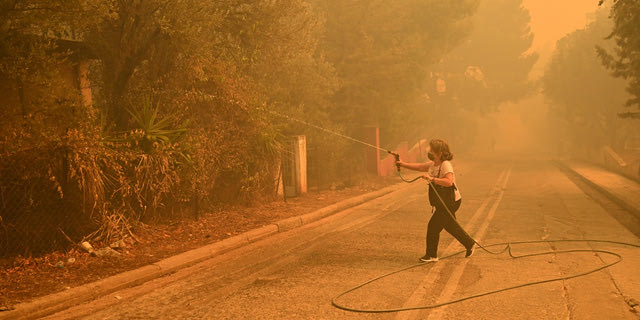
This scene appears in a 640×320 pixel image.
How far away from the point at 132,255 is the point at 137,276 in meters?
0.97

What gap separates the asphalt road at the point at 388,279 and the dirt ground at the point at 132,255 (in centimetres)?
56

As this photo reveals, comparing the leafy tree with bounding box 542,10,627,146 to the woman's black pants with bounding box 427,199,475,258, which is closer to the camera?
the woman's black pants with bounding box 427,199,475,258

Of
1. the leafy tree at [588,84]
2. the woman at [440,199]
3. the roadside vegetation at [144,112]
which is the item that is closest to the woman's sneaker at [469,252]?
the woman at [440,199]

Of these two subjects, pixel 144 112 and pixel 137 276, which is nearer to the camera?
pixel 137 276

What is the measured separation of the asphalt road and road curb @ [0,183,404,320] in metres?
0.14

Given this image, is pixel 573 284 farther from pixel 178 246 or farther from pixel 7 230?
pixel 7 230

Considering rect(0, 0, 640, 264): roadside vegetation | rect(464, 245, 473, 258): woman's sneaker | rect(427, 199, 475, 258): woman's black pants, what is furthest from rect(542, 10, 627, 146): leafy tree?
rect(427, 199, 475, 258): woman's black pants

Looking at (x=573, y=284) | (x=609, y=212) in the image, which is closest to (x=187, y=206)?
(x=573, y=284)

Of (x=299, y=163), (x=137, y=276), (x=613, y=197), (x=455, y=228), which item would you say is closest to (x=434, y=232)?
(x=455, y=228)

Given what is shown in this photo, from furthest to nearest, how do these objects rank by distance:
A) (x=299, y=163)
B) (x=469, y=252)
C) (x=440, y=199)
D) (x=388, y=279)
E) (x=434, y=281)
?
1. (x=299, y=163)
2. (x=469, y=252)
3. (x=440, y=199)
4. (x=388, y=279)
5. (x=434, y=281)

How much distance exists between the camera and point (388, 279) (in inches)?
219

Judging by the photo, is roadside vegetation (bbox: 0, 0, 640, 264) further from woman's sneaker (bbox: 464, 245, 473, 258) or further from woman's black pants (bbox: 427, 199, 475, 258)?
woman's sneaker (bbox: 464, 245, 473, 258)

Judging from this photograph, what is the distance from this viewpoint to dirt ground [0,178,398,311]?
5207 millimetres

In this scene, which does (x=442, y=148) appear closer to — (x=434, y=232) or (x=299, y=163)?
(x=434, y=232)
